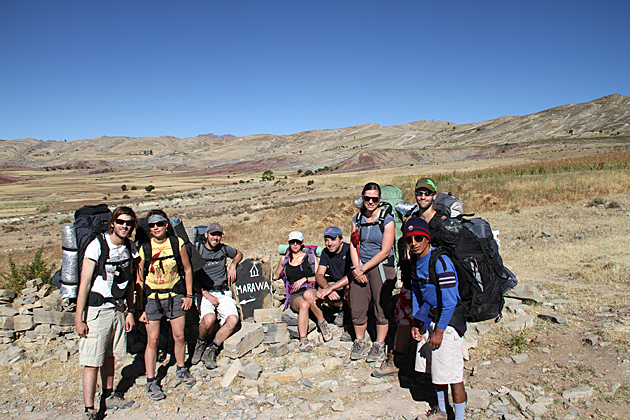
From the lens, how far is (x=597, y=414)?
3.37m

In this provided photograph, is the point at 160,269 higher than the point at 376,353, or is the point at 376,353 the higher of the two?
the point at 160,269

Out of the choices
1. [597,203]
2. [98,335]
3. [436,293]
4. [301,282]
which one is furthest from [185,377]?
[597,203]

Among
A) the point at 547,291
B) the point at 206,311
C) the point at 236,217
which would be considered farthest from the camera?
the point at 236,217

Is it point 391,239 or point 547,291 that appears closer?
point 391,239

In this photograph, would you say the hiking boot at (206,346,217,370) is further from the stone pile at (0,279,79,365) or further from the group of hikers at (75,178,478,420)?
the stone pile at (0,279,79,365)

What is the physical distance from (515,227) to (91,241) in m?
12.1

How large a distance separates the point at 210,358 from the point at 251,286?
1406mm

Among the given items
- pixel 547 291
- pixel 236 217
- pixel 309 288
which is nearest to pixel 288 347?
pixel 309 288

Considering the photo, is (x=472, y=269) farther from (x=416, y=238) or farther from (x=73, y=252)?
(x=73, y=252)

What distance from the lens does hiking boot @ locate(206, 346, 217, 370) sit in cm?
483

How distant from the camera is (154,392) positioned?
13.8 feet

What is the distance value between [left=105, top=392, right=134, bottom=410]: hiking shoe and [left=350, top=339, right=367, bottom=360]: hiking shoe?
2.55m

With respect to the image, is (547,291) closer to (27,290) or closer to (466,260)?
(466,260)

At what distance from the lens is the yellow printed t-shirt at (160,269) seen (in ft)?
14.0
